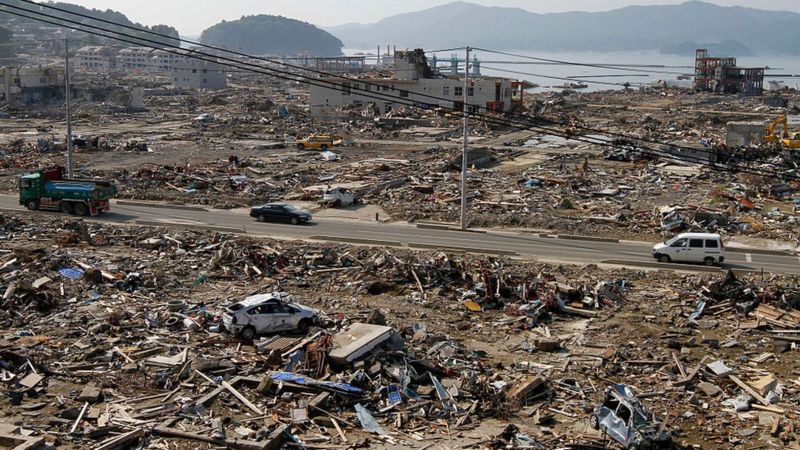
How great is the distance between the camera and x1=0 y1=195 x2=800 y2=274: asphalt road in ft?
94.9

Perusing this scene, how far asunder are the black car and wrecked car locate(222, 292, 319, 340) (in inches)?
599

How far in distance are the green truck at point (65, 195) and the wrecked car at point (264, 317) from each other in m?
18.5

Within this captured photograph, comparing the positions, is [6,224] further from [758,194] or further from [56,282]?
[758,194]

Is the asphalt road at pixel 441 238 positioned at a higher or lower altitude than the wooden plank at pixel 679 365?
higher

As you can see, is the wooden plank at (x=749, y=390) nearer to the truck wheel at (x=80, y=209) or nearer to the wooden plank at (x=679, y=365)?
the wooden plank at (x=679, y=365)

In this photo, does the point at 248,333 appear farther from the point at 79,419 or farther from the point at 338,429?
the point at 338,429

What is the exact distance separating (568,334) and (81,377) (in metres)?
11.2

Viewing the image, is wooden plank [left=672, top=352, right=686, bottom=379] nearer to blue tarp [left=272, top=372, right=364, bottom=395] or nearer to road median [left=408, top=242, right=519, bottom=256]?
blue tarp [left=272, top=372, right=364, bottom=395]

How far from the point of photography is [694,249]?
28.2 meters

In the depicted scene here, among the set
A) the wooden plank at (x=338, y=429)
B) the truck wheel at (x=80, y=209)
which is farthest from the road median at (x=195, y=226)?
the wooden plank at (x=338, y=429)

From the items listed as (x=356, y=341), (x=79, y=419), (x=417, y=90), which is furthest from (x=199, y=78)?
(x=79, y=419)

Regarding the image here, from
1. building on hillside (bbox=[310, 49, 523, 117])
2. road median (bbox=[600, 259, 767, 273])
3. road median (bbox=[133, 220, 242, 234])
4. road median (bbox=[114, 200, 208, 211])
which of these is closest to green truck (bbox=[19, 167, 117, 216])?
road median (bbox=[133, 220, 242, 234])

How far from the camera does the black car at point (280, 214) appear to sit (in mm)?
35188

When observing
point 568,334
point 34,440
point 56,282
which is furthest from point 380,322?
point 56,282
